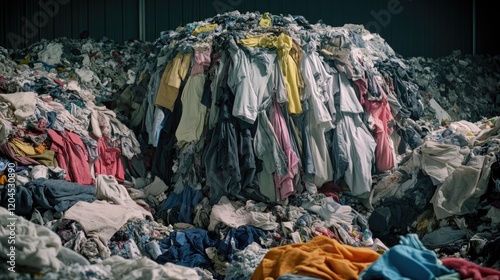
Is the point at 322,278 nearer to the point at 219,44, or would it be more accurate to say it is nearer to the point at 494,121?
the point at 219,44

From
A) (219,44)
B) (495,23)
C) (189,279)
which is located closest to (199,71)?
(219,44)

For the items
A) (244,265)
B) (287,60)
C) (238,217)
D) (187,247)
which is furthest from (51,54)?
(244,265)

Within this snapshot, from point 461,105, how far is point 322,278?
6479 mm

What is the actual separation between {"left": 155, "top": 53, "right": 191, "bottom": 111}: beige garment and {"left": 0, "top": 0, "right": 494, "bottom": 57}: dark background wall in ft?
9.93

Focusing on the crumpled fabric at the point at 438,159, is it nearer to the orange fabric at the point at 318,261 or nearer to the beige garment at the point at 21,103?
the orange fabric at the point at 318,261

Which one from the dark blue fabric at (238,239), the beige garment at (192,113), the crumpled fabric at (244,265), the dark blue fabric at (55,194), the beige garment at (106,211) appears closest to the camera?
the crumpled fabric at (244,265)

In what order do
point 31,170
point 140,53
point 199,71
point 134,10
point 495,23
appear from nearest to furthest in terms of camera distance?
point 31,170
point 199,71
point 140,53
point 134,10
point 495,23

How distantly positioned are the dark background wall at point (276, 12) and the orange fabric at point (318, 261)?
5973 millimetres

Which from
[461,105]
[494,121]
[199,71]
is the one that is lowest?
[461,105]

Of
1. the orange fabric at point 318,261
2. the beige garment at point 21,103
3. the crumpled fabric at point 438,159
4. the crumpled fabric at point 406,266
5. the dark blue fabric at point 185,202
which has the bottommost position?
the dark blue fabric at point 185,202

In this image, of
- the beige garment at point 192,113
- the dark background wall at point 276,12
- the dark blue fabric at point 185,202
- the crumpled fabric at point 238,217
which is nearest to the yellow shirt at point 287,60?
the beige garment at point 192,113

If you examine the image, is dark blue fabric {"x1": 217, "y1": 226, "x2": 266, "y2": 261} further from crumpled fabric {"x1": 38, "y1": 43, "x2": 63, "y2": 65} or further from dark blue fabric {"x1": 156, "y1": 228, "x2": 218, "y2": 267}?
crumpled fabric {"x1": 38, "y1": 43, "x2": 63, "y2": 65}

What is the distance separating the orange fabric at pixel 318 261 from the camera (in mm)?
3984

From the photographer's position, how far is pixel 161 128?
6.83 metres
